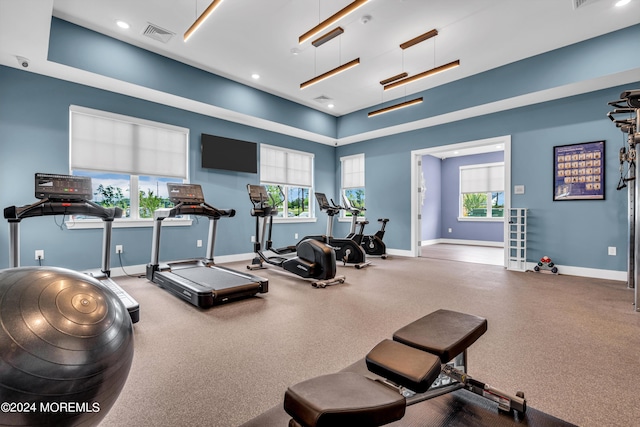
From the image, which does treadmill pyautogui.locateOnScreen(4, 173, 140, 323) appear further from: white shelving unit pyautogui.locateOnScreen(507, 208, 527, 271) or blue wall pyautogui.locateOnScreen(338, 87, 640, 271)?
blue wall pyautogui.locateOnScreen(338, 87, 640, 271)

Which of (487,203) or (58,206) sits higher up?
(487,203)

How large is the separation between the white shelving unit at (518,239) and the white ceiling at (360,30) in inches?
104

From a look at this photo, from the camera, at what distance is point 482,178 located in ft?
31.2

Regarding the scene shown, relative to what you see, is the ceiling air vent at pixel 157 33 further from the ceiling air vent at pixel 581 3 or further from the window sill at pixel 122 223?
A: the ceiling air vent at pixel 581 3

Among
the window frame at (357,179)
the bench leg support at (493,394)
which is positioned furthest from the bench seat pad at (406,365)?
the window frame at (357,179)

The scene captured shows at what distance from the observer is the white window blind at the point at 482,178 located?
920cm

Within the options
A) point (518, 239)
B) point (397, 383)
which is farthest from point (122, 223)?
point (518, 239)

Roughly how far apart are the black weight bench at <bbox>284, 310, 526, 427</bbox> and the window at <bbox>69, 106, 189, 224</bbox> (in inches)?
188

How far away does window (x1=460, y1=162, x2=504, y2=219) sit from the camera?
9258 millimetres

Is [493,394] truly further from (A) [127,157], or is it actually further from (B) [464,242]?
(B) [464,242]

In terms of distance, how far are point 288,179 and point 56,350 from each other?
646 cm

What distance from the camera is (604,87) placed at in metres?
4.59

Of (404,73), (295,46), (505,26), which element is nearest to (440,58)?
(404,73)

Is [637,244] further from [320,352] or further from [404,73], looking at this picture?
[404,73]
